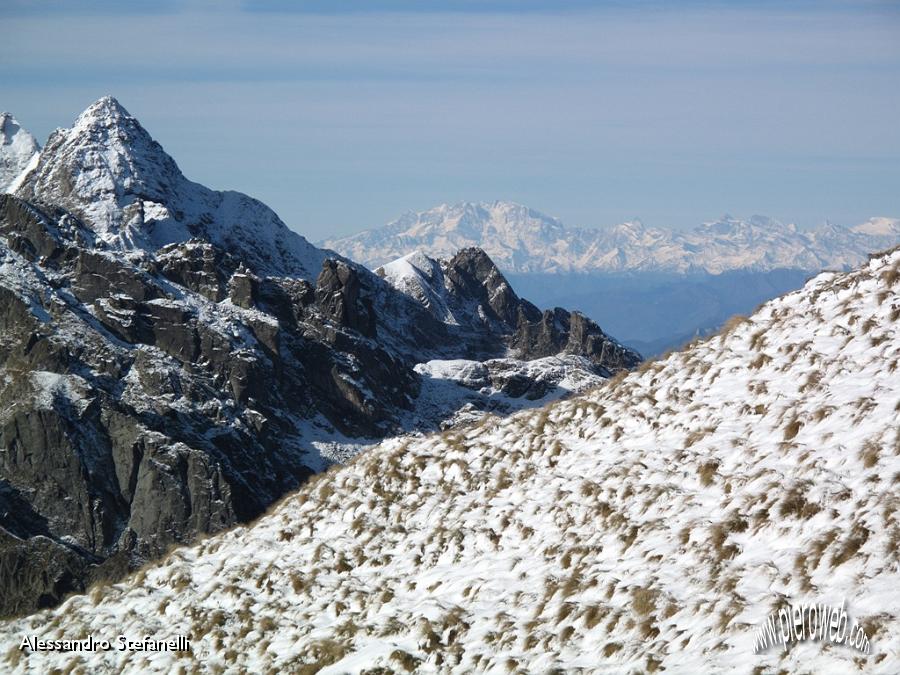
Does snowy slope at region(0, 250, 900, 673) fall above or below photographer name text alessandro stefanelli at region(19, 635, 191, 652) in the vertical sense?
above

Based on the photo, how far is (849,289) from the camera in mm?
30406

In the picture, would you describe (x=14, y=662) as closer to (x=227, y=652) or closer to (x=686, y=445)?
(x=227, y=652)

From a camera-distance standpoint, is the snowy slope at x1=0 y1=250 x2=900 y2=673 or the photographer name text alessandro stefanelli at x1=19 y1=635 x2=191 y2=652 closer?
the snowy slope at x1=0 y1=250 x2=900 y2=673

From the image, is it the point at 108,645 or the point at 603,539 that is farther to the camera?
the point at 108,645

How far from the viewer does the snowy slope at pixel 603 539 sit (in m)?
21.2

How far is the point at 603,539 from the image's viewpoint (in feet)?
84.6

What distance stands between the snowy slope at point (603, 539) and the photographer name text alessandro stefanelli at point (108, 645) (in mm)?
293

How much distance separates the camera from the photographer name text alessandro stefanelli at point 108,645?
93.9ft

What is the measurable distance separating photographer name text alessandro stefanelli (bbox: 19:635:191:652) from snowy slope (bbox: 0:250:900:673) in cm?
29

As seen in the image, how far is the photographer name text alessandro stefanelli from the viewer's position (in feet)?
93.9

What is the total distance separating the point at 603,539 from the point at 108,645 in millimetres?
12911

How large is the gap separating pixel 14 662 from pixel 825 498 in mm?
20496

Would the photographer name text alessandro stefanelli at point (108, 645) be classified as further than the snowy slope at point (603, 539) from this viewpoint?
Yes

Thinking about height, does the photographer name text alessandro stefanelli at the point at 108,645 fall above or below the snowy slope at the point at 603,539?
below
